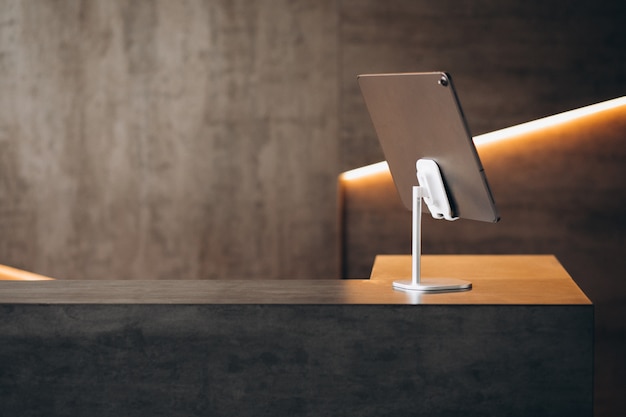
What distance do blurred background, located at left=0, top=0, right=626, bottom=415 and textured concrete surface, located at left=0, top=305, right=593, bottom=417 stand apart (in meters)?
2.10

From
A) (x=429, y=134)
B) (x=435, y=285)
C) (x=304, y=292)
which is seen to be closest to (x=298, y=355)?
(x=304, y=292)

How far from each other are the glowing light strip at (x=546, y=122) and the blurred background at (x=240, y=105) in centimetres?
5

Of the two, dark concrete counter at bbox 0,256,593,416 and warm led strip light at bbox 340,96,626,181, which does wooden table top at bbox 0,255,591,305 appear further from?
warm led strip light at bbox 340,96,626,181

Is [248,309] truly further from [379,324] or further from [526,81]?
[526,81]

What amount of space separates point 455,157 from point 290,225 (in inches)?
81.3

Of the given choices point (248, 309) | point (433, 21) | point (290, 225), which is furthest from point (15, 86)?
point (248, 309)

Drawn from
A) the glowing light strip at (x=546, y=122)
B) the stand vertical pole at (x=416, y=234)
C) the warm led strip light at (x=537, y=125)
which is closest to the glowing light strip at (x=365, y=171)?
the warm led strip light at (x=537, y=125)

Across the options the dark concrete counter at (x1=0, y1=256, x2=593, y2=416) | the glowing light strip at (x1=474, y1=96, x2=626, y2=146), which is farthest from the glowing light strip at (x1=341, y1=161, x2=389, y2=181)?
the dark concrete counter at (x1=0, y1=256, x2=593, y2=416)

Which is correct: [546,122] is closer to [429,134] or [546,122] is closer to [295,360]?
[429,134]

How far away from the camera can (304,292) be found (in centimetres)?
211

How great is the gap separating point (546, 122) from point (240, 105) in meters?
1.40

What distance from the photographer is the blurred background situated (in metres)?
3.97

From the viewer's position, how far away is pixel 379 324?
6.35 feet

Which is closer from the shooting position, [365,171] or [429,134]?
[429,134]
